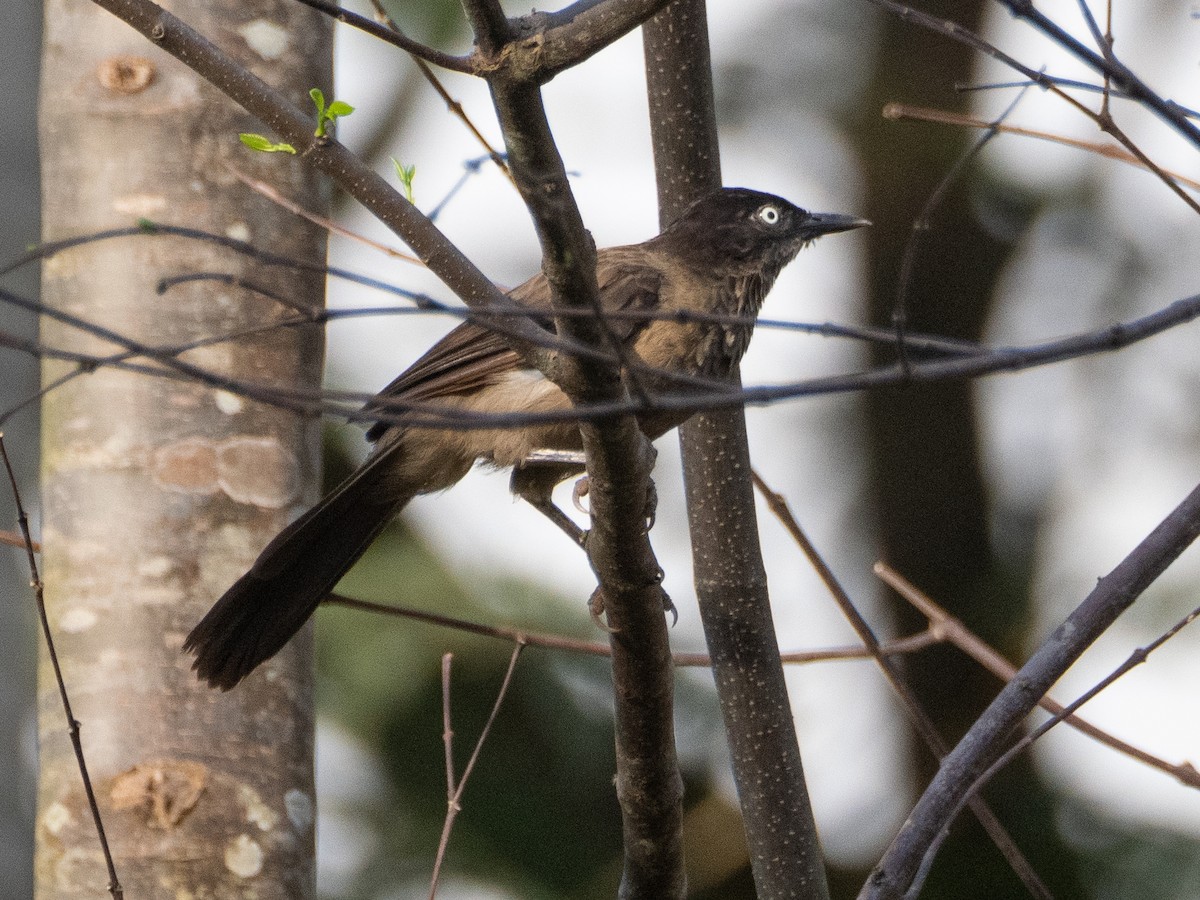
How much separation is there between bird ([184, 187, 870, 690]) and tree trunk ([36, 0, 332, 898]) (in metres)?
0.14

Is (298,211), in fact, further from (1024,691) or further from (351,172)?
(1024,691)

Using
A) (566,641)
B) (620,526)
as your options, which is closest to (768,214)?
(566,641)

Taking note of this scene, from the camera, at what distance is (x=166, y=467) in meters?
3.68

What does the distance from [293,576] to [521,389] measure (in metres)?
0.90

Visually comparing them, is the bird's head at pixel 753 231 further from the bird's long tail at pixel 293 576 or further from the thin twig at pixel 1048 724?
the thin twig at pixel 1048 724

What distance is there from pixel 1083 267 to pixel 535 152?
478 cm

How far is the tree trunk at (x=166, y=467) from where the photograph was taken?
3.48 m

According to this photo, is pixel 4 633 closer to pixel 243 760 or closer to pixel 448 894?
pixel 448 894

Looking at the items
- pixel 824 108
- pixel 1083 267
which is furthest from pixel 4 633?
pixel 1083 267

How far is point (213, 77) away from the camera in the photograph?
2.58 meters

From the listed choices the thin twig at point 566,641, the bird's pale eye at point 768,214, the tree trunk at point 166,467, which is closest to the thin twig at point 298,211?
the tree trunk at point 166,467

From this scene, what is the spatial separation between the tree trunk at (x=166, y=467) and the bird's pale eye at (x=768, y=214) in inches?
67.2

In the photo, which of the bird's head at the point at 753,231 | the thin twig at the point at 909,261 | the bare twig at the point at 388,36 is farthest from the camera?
the bird's head at the point at 753,231

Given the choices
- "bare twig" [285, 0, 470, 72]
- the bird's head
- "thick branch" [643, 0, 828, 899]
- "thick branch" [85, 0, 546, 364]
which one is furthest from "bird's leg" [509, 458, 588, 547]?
"bare twig" [285, 0, 470, 72]
